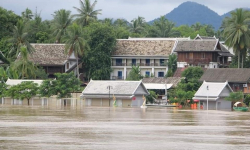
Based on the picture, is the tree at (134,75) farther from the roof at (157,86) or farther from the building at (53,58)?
the building at (53,58)

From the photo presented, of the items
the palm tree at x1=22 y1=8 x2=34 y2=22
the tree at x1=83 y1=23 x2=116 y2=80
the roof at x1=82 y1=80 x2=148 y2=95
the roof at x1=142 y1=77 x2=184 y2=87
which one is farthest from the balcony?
the palm tree at x1=22 y1=8 x2=34 y2=22

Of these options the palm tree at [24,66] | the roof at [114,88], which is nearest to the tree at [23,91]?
the roof at [114,88]

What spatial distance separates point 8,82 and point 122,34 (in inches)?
1395

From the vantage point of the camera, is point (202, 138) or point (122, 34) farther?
point (122, 34)

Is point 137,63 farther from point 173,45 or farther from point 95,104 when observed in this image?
point 95,104

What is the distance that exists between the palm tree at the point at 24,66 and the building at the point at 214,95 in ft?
86.9

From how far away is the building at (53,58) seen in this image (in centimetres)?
10944

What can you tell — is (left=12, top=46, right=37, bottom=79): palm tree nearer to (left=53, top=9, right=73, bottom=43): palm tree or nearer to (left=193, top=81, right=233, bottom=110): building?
(left=53, top=9, right=73, bottom=43): palm tree

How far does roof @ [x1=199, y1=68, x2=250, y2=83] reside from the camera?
9219 centimetres

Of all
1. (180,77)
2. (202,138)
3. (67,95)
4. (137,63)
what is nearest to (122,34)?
(137,63)

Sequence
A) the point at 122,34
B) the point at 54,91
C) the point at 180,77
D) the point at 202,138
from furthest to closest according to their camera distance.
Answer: the point at 122,34, the point at 180,77, the point at 54,91, the point at 202,138

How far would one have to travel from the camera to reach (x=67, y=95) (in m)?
91.0

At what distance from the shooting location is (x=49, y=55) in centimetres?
11088

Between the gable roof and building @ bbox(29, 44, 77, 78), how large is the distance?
97.8 feet
